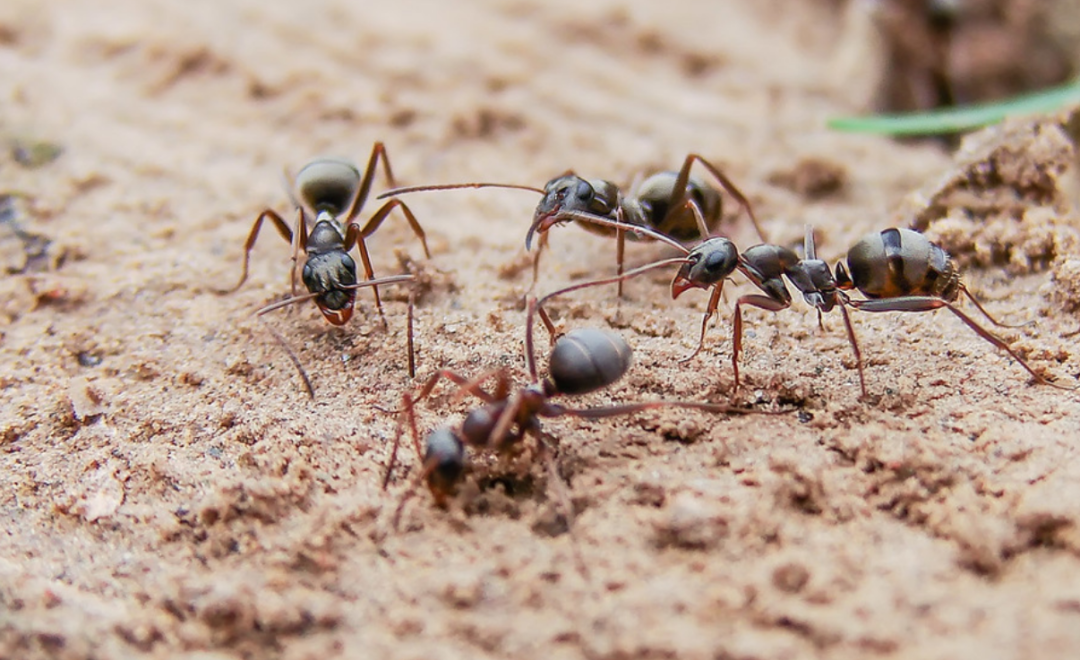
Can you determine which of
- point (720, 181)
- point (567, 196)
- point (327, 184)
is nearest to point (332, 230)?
point (327, 184)

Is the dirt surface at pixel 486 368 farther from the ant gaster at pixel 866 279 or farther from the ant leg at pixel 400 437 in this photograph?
the ant gaster at pixel 866 279

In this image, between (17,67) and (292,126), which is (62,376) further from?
(17,67)

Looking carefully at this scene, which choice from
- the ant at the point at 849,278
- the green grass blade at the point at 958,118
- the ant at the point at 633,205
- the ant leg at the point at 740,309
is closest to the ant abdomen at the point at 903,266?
the ant at the point at 849,278

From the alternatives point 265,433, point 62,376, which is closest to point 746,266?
point 265,433

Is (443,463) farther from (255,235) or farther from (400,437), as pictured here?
(255,235)

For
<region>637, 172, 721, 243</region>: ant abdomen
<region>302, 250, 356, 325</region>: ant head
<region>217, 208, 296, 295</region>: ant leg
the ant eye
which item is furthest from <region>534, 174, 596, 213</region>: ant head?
<region>217, 208, 296, 295</region>: ant leg

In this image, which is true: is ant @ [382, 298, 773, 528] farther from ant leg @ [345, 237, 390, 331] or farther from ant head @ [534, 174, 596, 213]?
ant head @ [534, 174, 596, 213]
